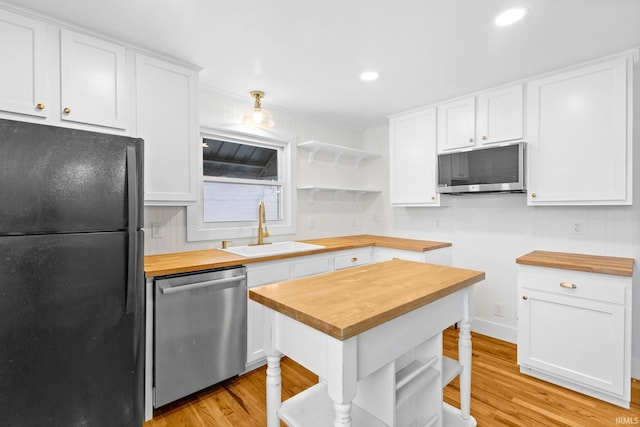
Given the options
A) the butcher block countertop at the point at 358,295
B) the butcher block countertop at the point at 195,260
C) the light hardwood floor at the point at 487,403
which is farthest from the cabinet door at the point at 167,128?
the light hardwood floor at the point at 487,403

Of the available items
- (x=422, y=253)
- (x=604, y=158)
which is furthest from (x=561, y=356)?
(x=604, y=158)

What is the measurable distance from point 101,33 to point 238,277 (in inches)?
69.6

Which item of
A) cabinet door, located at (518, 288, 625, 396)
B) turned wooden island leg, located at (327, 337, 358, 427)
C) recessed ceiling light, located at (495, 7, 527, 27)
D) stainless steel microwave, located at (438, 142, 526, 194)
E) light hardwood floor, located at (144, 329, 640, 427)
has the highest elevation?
recessed ceiling light, located at (495, 7, 527, 27)

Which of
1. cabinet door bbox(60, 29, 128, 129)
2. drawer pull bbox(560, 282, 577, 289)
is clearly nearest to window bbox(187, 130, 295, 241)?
cabinet door bbox(60, 29, 128, 129)

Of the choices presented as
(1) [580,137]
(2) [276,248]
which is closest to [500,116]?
(1) [580,137]

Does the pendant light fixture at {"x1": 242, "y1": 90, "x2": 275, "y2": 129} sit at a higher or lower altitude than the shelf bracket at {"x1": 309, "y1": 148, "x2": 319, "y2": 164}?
higher

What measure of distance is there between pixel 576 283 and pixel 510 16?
1754mm

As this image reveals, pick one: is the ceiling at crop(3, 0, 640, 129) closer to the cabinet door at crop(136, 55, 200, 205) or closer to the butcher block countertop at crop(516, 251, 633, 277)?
the cabinet door at crop(136, 55, 200, 205)

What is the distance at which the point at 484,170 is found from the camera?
2.77 m

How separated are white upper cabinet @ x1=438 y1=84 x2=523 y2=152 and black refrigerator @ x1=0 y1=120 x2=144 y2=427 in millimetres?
2702

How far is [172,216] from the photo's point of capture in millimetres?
2539

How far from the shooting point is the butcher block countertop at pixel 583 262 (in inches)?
78.0

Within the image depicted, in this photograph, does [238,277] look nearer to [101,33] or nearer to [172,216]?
[172,216]

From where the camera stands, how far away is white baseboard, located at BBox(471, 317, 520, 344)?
290cm
